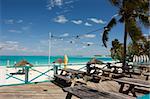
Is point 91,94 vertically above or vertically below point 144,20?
below

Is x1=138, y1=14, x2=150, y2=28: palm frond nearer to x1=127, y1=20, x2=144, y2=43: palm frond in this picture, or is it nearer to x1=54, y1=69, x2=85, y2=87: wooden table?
x1=127, y1=20, x2=144, y2=43: palm frond

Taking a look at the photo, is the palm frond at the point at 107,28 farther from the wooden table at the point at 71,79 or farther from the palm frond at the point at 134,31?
the wooden table at the point at 71,79

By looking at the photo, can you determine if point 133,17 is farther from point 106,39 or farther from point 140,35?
point 106,39

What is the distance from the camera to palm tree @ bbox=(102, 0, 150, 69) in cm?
1388

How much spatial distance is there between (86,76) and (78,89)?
5.61 meters

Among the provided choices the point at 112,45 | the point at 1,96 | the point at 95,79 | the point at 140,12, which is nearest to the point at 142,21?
the point at 140,12

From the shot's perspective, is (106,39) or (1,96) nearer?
(1,96)

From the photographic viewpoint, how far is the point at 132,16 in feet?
A: 48.3

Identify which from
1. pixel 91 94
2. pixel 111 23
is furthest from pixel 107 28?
pixel 91 94

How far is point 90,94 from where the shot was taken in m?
5.18

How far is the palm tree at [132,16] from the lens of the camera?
45.5 ft

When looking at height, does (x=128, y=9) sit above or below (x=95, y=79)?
above

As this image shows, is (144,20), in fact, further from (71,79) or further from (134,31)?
(71,79)

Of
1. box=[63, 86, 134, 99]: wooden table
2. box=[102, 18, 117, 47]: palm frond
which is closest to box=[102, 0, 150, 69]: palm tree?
box=[102, 18, 117, 47]: palm frond
